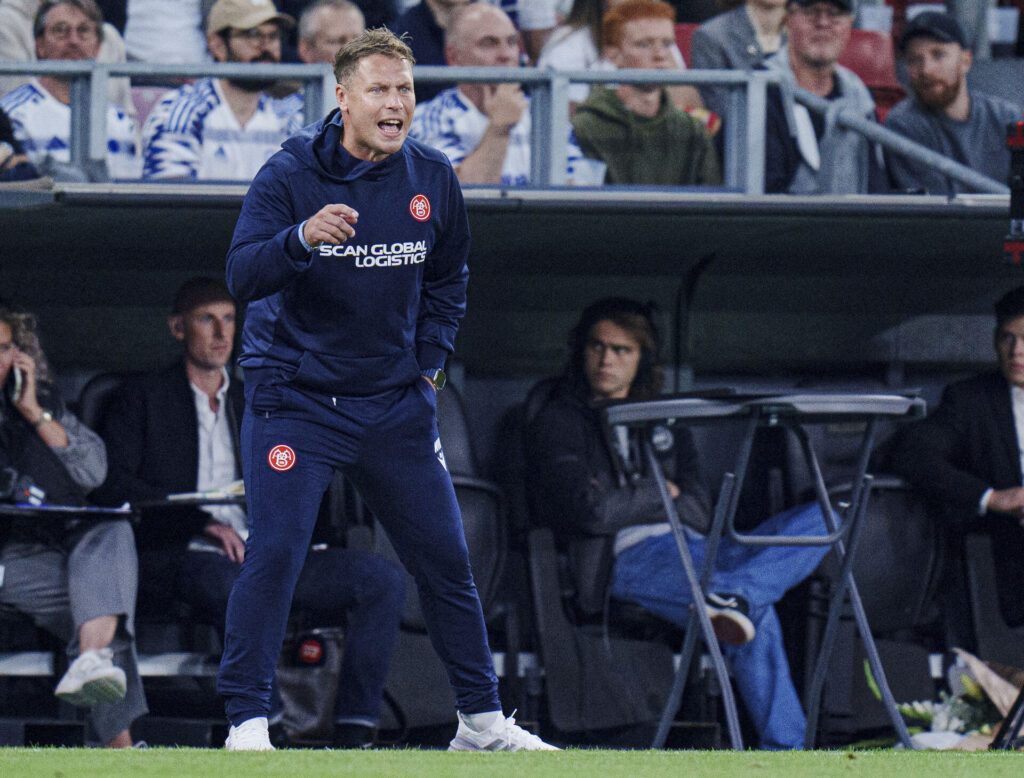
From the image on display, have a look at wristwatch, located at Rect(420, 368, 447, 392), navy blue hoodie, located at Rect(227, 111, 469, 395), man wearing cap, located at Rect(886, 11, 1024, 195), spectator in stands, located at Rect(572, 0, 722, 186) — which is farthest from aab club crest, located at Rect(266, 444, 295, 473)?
man wearing cap, located at Rect(886, 11, 1024, 195)

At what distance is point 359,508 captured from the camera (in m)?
6.28

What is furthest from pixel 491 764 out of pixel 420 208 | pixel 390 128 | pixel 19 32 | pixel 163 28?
pixel 163 28

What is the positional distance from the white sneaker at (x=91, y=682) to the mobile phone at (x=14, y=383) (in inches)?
40.7

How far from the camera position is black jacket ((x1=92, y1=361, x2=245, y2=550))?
6.11 metres

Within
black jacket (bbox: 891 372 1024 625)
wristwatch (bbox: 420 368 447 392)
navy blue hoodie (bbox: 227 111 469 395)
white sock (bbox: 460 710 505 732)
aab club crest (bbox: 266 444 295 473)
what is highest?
navy blue hoodie (bbox: 227 111 469 395)

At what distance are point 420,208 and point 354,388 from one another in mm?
473

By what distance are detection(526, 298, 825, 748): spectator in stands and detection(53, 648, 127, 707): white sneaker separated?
1755mm

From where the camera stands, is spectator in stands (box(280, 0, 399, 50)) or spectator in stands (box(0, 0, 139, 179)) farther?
spectator in stands (box(280, 0, 399, 50))

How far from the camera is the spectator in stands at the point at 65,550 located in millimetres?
5594

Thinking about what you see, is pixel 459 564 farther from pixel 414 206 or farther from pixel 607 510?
pixel 607 510

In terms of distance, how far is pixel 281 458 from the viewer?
155 inches

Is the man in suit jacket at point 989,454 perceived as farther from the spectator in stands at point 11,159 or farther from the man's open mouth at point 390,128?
the spectator in stands at point 11,159

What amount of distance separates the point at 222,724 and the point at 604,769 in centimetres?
276

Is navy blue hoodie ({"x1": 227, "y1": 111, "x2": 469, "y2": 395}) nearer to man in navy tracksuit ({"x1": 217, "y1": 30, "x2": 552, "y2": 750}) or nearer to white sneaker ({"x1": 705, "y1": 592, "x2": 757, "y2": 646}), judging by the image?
man in navy tracksuit ({"x1": 217, "y1": 30, "x2": 552, "y2": 750})
